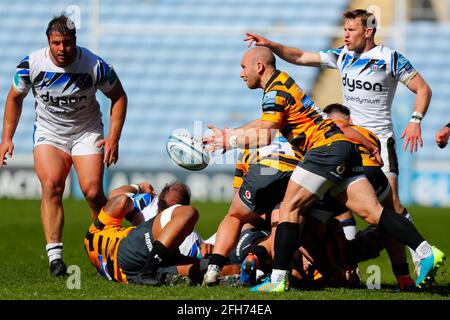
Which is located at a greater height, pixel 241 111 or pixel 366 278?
pixel 241 111

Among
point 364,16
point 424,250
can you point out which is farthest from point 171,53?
point 424,250

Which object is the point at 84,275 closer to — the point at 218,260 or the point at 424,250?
the point at 218,260

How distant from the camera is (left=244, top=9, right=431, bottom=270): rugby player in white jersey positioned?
8.23 metres

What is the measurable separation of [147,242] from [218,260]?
1.96 ft

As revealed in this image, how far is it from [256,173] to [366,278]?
2055 millimetres

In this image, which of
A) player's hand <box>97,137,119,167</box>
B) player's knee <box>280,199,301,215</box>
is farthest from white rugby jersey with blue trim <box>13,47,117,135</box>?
player's knee <box>280,199,301,215</box>

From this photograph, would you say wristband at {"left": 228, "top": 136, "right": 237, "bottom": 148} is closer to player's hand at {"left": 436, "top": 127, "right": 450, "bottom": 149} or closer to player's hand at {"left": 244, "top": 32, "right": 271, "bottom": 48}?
player's hand at {"left": 244, "top": 32, "right": 271, "bottom": 48}

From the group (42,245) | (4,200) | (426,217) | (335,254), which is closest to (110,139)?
Answer: (335,254)

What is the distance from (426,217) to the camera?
15.9 metres

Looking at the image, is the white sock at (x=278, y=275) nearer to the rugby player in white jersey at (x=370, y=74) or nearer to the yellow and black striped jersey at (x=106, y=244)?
the yellow and black striped jersey at (x=106, y=244)

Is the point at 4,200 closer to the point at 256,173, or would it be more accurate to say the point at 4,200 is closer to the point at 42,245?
the point at 42,245

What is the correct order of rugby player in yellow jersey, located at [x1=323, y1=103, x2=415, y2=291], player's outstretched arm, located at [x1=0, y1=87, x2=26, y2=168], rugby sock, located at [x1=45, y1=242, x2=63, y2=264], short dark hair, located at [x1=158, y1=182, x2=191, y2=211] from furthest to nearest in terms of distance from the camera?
player's outstretched arm, located at [x1=0, y1=87, x2=26, y2=168]
rugby sock, located at [x1=45, y1=242, x2=63, y2=264]
short dark hair, located at [x1=158, y1=182, x2=191, y2=211]
rugby player in yellow jersey, located at [x1=323, y1=103, x2=415, y2=291]

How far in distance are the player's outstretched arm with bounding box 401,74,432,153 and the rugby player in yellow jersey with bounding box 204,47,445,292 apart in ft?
3.51

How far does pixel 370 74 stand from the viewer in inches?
331
